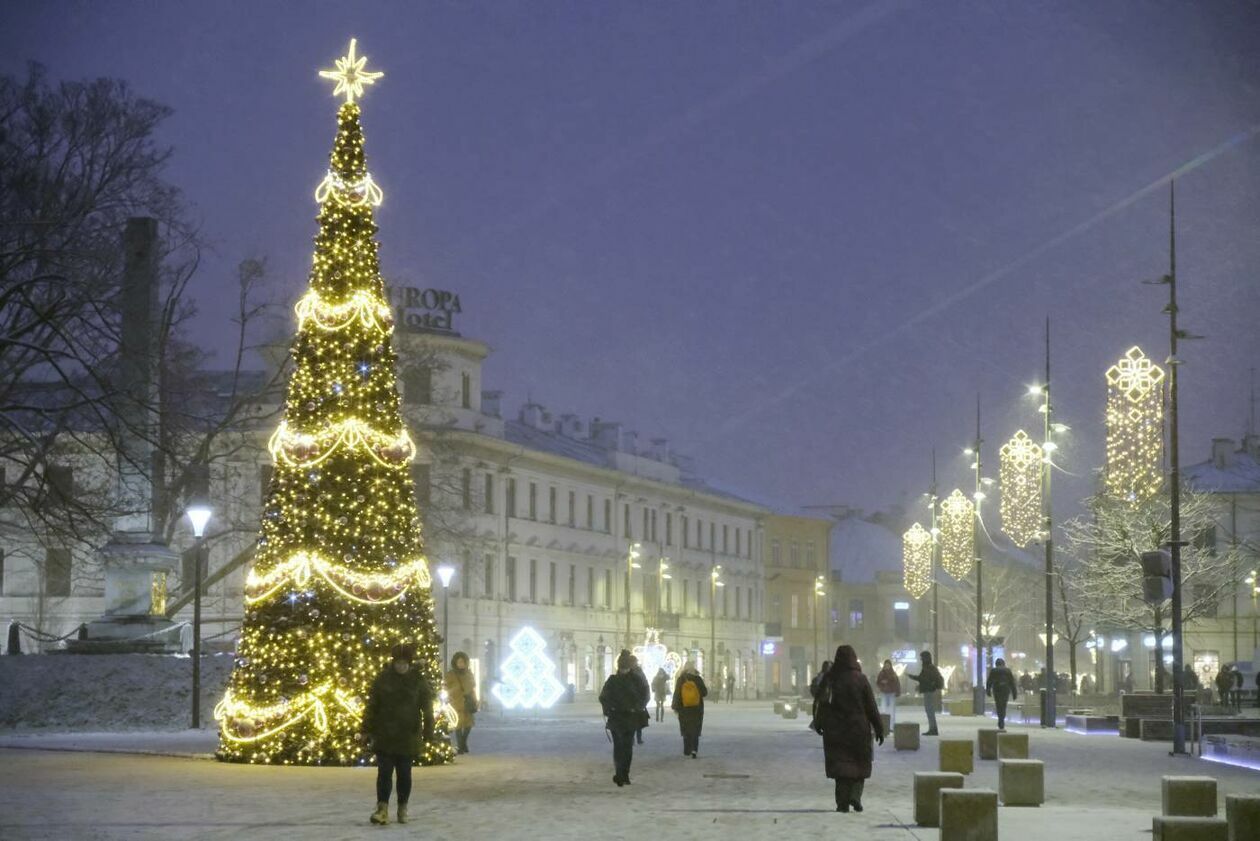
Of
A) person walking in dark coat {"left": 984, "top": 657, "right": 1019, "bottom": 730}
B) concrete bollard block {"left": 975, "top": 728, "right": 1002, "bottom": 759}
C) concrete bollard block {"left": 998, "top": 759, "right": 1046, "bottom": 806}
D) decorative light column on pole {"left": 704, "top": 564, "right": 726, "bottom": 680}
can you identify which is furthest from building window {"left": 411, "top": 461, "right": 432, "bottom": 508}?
decorative light column on pole {"left": 704, "top": 564, "right": 726, "bottom": 680}

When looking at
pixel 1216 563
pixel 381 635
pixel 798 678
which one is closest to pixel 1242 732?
pixel 381 635

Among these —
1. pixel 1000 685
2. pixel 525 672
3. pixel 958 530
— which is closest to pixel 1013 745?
pixel 1000 685

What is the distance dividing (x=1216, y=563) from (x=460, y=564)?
1076 inches

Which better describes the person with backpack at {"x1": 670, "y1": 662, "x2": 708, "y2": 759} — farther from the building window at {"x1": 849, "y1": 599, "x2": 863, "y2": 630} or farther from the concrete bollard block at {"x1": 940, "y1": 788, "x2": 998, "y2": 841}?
the building window at {"x1": 849, "y1": 599, "x2": 863, "y2": 630}

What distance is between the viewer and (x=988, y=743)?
100ft

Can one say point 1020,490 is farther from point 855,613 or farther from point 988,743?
point 855,613

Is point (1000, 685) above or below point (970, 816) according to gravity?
above

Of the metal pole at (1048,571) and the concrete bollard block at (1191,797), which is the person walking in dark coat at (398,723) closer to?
the concrete bollard block at (1191,797)

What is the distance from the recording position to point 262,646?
26.3 meters

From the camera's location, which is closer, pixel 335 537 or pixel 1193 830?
pixel 1193 830

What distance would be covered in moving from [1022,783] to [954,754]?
3513 millimetres

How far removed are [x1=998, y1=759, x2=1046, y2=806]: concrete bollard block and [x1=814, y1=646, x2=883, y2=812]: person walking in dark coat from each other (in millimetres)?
1415

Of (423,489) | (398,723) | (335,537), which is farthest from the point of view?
(423,489)

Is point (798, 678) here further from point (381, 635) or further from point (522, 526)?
point (381, 635)
